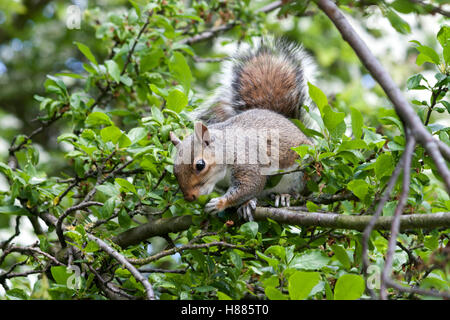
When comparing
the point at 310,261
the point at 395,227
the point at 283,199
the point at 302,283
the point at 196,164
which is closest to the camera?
the point at 395,227

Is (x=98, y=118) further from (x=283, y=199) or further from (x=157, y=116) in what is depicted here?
(x=283, y=199)

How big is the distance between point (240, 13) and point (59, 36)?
8.43 feet

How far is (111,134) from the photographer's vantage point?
1950 millimetres

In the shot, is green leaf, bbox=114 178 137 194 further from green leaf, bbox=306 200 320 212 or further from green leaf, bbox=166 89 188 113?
green leaf, bbox=306 200 320 212

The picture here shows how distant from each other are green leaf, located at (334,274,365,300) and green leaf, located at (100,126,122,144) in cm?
98

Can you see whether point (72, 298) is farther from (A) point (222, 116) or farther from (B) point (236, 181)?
(A) point (222, 116)

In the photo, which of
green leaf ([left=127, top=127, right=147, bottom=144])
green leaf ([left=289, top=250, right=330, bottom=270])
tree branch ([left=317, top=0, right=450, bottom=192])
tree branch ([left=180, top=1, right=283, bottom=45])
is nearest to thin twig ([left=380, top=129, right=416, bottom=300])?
tree branch ([left=317, top=0, right=450, bottom=192])

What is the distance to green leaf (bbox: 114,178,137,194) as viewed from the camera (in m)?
1.83

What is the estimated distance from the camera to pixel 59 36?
5.04 meters

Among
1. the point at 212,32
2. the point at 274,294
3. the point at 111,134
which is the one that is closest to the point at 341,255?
the point at 274,294

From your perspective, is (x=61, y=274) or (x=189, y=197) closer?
(x=61, y=274)

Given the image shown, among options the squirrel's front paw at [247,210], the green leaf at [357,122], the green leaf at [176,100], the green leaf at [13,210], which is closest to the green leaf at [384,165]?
the green leaf at [357,122]

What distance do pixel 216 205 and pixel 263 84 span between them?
3.33 ft
